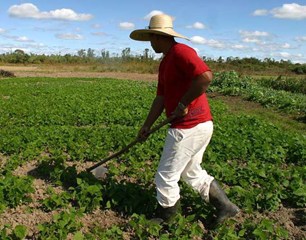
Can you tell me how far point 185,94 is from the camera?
418 centimetres

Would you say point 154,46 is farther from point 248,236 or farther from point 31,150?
point 31,150

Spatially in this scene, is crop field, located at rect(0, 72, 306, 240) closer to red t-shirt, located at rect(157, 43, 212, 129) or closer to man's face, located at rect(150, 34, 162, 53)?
red t-shirt, located at rect(157, 43, 212, 129)

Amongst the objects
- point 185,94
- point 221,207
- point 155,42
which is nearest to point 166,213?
point 221,207

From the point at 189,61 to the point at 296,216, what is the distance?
2.47 meters

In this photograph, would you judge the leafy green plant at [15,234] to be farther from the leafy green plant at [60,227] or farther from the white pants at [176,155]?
the white pants at [176,155]

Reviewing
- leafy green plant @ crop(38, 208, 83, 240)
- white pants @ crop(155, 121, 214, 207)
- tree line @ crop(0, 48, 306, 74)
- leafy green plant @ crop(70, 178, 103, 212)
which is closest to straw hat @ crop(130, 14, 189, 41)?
white pants @ crop(155, 121, 214, 207)

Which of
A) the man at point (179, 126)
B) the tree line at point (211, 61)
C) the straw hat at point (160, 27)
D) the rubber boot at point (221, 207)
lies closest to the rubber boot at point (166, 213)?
the man at point (179, 126)

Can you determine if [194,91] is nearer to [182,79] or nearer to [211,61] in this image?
[182,79]

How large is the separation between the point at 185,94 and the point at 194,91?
12 cm

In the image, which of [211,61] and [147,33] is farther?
[211,61]

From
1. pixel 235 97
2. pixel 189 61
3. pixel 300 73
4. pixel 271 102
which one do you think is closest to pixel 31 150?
pixel 189 61

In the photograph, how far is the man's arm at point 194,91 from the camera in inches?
159

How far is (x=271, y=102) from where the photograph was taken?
16.1m

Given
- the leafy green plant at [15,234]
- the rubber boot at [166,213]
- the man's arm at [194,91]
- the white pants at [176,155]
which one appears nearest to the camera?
the leafy green plant at [15,234]
